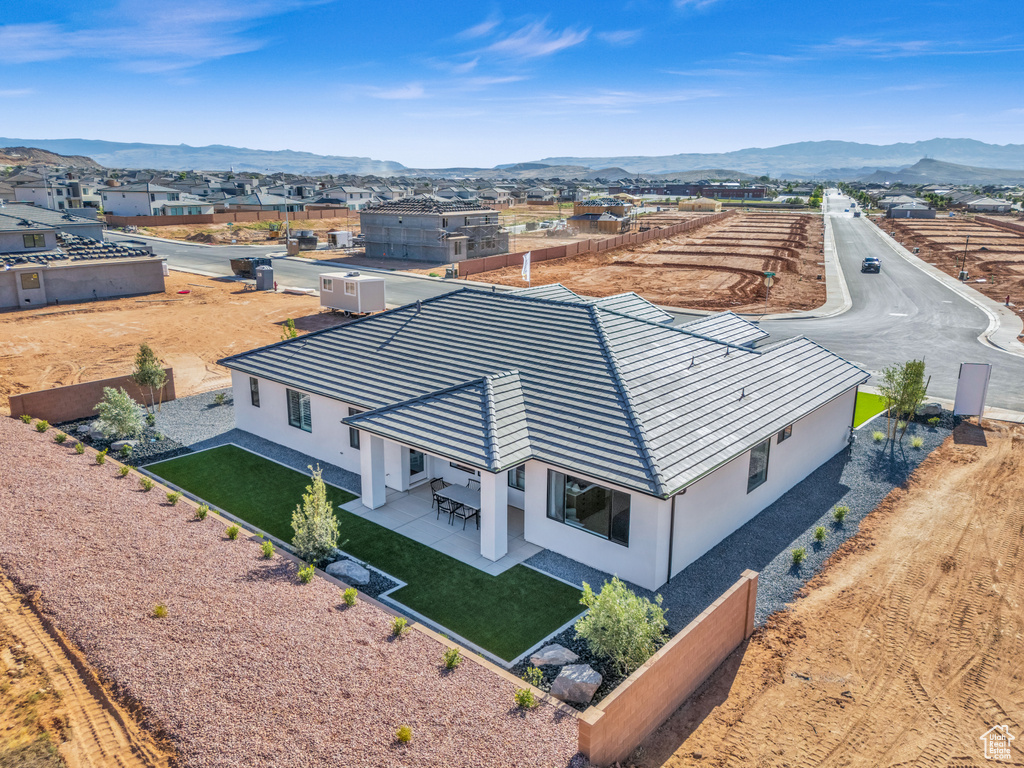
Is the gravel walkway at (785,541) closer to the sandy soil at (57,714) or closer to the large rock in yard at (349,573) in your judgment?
the large rock in yard at (349,573)

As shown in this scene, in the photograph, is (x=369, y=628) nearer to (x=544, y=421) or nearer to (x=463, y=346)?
(x=544, y=421)

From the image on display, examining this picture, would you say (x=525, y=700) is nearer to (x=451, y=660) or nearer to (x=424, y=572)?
(x=451, y=660)

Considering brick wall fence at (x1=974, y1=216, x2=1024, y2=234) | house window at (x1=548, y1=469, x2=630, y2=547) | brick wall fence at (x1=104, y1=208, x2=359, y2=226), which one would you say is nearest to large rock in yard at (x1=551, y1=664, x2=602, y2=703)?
house window at (x1=548, y1=469, x2=630, y2=547)

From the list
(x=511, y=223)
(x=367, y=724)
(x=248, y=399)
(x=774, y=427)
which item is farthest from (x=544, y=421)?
(x=511, y=223)

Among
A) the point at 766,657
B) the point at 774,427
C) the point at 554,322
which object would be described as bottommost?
the point at 766,657

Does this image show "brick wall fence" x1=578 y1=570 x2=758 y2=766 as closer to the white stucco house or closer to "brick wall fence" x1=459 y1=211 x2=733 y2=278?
the white stucco house

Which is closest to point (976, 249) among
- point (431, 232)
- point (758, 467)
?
point (431, 232)
